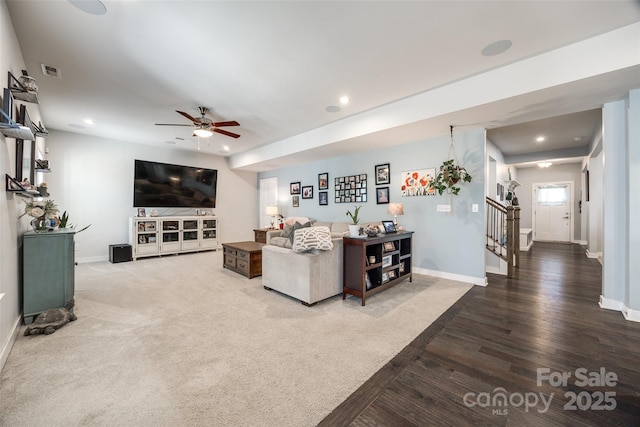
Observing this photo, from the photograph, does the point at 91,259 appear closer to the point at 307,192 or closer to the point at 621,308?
the point at 307,192

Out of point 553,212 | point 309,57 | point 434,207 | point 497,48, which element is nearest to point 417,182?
point 434,207

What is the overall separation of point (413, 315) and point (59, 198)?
7.26m

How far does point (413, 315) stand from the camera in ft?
9.46

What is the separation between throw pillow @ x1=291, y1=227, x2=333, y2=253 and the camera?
315 centimetres

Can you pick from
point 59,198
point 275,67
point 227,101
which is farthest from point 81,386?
point 59,198

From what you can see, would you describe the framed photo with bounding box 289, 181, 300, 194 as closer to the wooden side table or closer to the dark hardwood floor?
the wooden side table

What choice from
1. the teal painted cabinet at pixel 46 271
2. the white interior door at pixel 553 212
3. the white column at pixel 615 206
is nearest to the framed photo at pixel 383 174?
the white column at pixel 615 206

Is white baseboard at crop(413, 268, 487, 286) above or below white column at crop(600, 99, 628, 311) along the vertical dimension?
below

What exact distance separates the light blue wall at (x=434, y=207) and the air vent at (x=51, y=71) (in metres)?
4.80

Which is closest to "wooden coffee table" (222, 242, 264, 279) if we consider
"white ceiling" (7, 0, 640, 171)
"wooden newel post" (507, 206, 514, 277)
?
"white ceiling" (7, 0, 640, 171)

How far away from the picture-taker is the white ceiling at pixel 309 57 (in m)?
2.08

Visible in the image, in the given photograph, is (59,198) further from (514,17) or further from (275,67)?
(514,17)

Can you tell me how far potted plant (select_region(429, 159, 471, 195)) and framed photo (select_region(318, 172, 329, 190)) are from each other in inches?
107

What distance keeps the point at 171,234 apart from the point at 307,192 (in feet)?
12.1
